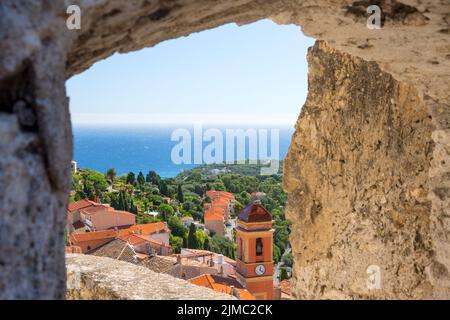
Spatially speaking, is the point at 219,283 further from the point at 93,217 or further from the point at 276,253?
the point at 93,217

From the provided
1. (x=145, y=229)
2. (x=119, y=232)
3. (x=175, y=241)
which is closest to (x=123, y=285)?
(x=119, y=232)

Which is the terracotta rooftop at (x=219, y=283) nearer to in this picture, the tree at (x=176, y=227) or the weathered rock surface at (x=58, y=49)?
the tree at (x=176, y=227)

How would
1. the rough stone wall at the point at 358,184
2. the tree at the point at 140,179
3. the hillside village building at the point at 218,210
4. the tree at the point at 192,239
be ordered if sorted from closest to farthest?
the rough stone wall at the point at 358,184 < the tree at the point at 192,239 < the hillside village building at the point at 218,210 < the tree at the point at 140,179

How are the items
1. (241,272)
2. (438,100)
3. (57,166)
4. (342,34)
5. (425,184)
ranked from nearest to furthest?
(57,166) → (342,34) → (438,100) → (425,184) → (241,272)

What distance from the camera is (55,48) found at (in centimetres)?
120

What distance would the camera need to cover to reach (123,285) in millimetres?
3551

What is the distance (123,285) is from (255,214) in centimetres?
1206

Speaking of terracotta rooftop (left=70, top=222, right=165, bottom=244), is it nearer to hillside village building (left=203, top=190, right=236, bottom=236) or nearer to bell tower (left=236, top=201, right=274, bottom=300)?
bell tower (left=236, top=201, right=274, bottom=300)

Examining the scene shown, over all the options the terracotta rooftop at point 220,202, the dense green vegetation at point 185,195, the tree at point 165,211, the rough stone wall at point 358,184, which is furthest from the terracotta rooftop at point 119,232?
the rough stone wall at point 358,184

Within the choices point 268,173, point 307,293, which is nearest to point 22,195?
point 307,293

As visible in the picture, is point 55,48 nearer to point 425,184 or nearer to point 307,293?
point 425,184

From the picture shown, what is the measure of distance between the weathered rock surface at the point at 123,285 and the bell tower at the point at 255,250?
1138cm

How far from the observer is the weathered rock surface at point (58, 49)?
1102 millimetres
